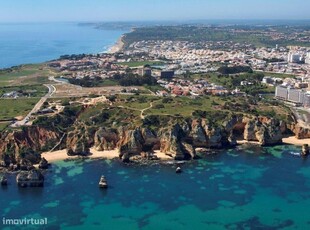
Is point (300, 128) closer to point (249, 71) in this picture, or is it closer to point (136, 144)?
point (136, 144)

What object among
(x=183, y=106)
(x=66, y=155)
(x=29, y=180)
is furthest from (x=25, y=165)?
(x=183, y=106)

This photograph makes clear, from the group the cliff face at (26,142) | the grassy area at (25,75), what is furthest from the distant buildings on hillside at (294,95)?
the grassy area at (25,75)

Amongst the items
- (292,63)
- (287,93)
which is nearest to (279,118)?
(287,93)

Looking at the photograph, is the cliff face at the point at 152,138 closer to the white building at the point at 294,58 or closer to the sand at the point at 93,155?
the sand at the point at 93,155

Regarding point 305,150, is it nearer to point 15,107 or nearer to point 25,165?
point 25,165

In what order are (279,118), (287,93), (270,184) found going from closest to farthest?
(270,184), (279,118), (287,93)

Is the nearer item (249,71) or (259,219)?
(259,219)
